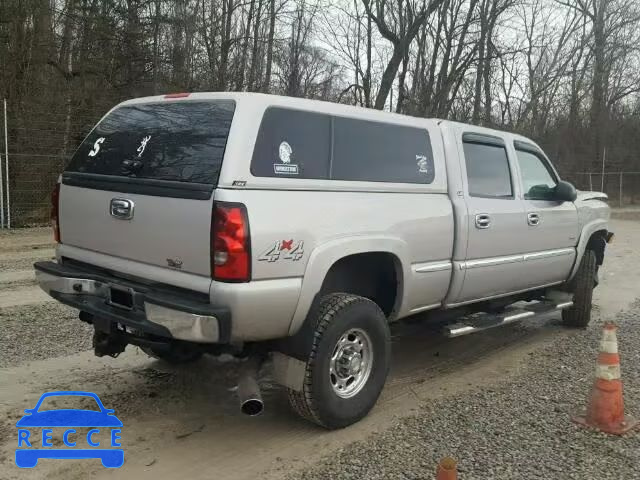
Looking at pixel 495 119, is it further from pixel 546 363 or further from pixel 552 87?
pixel 546 363

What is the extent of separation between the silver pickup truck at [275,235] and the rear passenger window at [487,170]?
0.04 metres

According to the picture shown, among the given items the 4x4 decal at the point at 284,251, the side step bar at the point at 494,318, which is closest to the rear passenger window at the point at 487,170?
the side step bar at the point at 494,318

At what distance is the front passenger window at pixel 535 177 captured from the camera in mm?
5695

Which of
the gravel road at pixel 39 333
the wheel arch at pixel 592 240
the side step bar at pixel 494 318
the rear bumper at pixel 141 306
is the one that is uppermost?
the wheel arch at pixel 592 240

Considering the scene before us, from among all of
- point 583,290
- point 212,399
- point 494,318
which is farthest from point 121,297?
point 583,290

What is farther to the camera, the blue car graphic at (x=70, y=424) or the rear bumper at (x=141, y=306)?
the blue car graphic at (x=70, y=424)

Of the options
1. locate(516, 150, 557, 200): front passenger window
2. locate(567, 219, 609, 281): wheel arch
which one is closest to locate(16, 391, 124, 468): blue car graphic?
locate(516, 150, 557, 200): front passenger window

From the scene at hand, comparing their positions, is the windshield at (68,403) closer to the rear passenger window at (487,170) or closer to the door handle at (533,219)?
the rear passenger window at (487,170)

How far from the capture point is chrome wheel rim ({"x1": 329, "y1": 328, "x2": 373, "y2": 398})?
393cm

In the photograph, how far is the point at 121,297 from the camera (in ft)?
12.1

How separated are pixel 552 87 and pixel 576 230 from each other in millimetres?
26827

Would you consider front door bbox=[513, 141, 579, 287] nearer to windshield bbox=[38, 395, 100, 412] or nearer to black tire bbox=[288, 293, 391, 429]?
black tire bbox=[288, 293, 391, 429]

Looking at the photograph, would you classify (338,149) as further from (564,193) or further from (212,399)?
(564,193)

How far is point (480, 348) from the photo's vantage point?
6000mm
